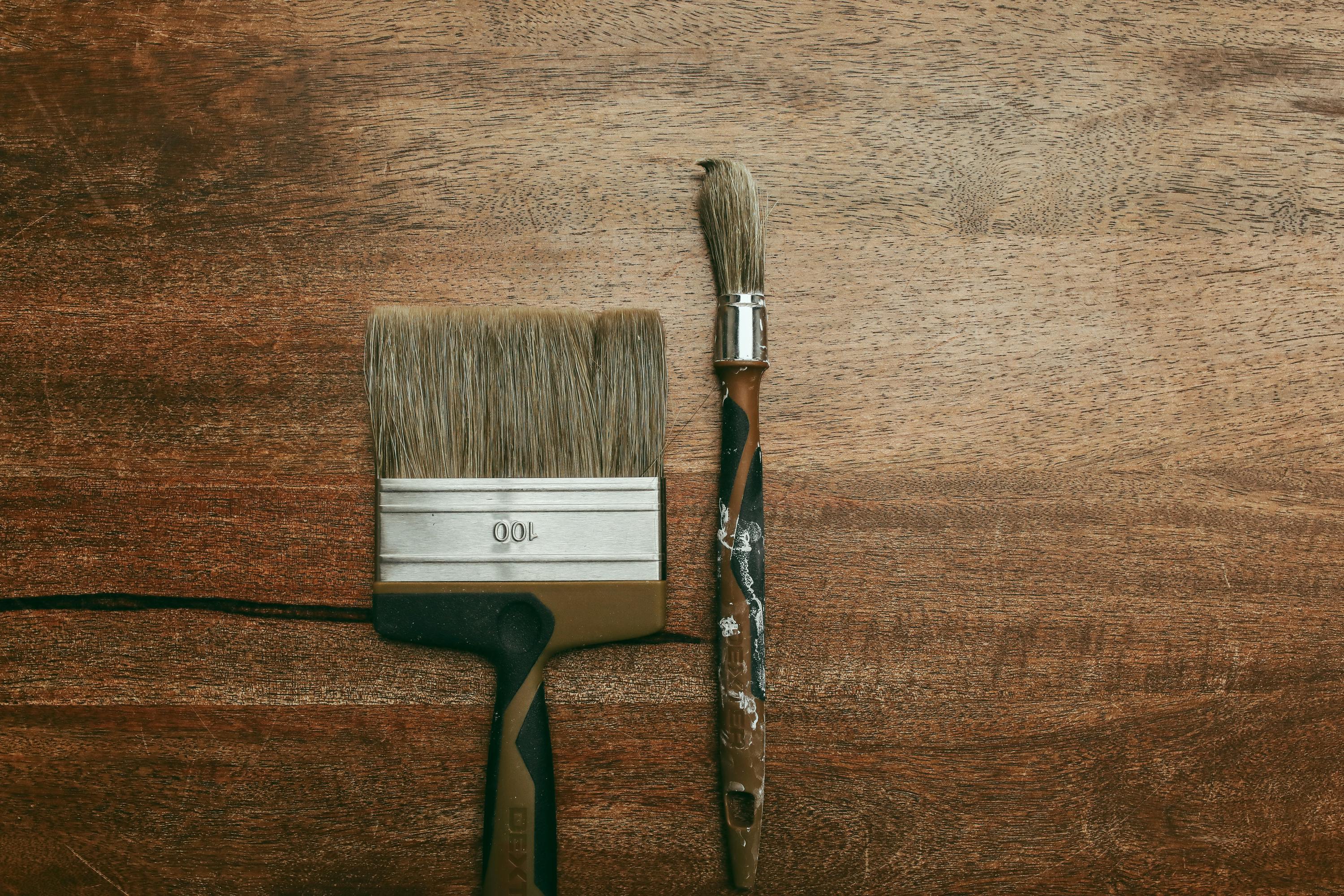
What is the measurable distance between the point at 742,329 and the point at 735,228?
0.10 m

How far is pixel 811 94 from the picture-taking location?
801 mm

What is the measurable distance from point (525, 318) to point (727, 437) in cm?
22

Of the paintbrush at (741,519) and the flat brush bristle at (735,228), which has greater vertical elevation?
the flat brush bristle at (735,228)

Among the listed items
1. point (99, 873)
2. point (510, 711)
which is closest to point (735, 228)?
point (510, 711)

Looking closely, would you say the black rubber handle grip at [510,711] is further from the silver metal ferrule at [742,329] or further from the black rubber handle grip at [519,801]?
the silver metal ferrule at [742,329]

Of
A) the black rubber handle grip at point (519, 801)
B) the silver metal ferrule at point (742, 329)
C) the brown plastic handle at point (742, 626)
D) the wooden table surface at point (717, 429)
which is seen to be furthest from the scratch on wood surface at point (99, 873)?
the silver metal ferrule at point (742, 329)

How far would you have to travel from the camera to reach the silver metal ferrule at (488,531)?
714 millimetres

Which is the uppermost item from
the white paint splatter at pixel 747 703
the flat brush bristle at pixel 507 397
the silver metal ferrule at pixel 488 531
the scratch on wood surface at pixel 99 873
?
the flat brush bristle at pixel 507 397

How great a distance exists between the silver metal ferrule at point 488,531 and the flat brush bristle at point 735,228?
247 mm

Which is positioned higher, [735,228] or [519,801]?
[735,228]

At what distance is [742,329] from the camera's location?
74 cm

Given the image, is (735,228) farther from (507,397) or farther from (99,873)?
(99,873)

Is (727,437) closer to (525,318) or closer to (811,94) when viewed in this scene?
(525,318)

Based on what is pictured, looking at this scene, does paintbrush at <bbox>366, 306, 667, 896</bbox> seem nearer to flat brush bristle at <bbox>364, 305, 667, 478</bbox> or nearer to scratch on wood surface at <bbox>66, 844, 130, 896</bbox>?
flat brush bristle at <bbox>364, 305, 667, 478</bbox>
